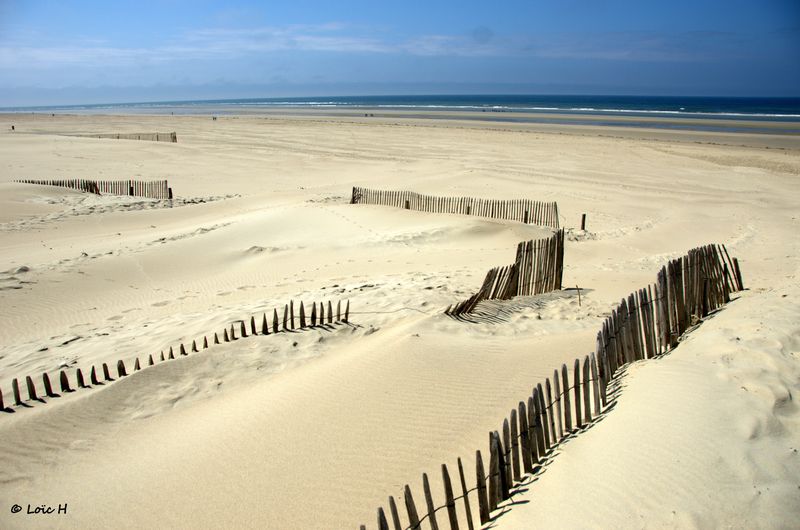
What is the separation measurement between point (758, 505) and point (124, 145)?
41484 mm

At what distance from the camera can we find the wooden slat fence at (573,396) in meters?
3.80

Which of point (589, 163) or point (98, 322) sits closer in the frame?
point (98, 322)

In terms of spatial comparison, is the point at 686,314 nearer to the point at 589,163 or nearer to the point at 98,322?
the point at 98,322

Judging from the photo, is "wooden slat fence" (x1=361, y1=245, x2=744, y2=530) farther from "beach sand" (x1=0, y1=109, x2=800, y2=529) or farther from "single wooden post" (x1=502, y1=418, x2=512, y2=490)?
"beach sand" (x1=0, y1=109, x2=800, y2=529)

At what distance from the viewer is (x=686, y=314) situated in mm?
6754

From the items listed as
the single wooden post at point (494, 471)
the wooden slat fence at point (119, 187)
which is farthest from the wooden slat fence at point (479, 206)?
the single wooden post at point (494, 471)

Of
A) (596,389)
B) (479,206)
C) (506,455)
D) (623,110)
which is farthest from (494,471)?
(623,110)

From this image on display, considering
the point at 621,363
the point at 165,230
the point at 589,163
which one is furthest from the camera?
the point at 589,163

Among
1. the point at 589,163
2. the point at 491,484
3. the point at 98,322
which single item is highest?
the point at 589,163

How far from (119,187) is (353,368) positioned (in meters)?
18.6

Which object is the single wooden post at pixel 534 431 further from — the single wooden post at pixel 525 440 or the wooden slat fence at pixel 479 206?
the wooden slat fence at pixel 479 206

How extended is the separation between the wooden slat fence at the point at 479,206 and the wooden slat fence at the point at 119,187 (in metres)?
8.50

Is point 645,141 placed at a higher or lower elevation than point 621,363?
higher

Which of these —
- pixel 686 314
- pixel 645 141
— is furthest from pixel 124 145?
pixel 686 314
